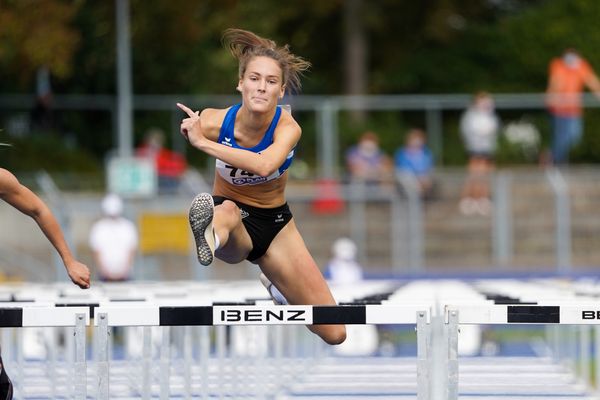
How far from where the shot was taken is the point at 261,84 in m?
7.70

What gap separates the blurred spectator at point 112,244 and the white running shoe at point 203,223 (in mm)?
11033

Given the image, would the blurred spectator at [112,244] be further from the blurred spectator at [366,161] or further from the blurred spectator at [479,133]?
the blurred spectator at [479,133]

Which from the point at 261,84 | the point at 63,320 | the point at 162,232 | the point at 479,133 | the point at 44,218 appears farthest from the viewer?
the point at 479,133

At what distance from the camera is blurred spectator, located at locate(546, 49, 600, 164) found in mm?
23594

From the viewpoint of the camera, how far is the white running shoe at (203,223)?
7.41 m

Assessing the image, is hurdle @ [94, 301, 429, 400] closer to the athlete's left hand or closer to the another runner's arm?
the another runner's arm

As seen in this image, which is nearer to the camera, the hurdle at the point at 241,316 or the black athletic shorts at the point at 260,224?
the hurdle at the point at 241,316

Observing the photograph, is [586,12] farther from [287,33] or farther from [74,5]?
[74,5]

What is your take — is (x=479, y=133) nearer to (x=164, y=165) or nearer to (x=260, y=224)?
(x=164, y=165)

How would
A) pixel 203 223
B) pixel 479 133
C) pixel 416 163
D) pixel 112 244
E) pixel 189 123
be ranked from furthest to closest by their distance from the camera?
1. pixel 479 133
2. pixel 416 163
3. pixel 112 244
4. pixel 203 223
5. pixel 189 123

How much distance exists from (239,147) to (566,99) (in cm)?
1647

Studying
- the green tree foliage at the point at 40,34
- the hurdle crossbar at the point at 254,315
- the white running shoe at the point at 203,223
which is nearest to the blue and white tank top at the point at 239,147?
the white running shoe at the point at 203,223

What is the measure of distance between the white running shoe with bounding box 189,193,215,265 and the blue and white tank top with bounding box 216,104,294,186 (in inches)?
13.6

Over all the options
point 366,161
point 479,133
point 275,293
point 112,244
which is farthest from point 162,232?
point 275,293
